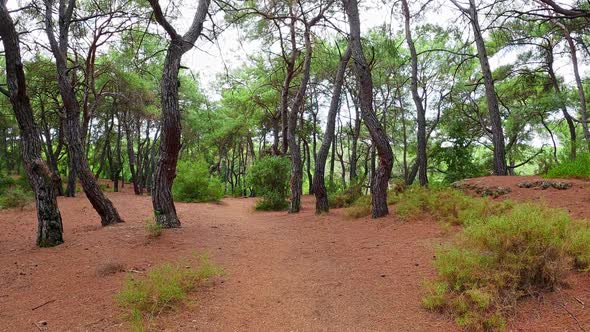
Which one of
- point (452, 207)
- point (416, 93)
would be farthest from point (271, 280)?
point (416, 93)

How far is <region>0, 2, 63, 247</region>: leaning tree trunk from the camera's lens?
545 cm

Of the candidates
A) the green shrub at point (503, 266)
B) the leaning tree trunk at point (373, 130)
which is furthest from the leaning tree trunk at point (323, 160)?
the green shrub at point (503, 266)

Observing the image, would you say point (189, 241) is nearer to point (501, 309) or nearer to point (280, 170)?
point (501, 309)

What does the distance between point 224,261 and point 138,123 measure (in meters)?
18.8

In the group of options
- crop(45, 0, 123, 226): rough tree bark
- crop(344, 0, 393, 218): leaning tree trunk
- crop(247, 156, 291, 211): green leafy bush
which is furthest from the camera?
crop(247, 156, 291, 211): green leafy bush

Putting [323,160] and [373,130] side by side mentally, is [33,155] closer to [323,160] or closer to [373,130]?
[373,130]

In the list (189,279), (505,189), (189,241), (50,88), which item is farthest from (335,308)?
(50,88)

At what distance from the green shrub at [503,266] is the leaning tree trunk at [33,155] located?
5.82 metres

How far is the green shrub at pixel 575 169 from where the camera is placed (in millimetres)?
7566

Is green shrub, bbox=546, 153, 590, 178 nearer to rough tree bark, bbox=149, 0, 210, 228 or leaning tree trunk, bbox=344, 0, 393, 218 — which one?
leaning tree trunk, bbox=344, 0, 393, 218

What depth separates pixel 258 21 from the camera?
1212cm

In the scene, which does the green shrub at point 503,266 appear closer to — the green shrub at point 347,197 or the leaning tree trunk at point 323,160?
the leaning tree trunk at point 323,160

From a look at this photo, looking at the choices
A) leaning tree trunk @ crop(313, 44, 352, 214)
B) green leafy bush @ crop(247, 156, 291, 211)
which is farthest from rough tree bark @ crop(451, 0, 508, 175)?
green leafy bush @ crop(247, 156, 291, 211)

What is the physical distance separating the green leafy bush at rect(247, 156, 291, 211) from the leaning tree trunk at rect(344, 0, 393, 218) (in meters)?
5.93
